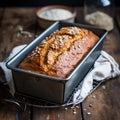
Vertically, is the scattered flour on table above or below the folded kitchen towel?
above

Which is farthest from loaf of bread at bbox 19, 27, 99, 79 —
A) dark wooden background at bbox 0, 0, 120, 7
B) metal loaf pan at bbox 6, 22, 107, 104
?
dark wooden background at bbox 0, 0, 120, 7

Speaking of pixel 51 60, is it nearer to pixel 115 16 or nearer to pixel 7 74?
pixel 7 74

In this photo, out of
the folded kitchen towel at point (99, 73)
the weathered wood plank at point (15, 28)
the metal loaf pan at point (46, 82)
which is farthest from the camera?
the weathered wood plank at point (15, 28)

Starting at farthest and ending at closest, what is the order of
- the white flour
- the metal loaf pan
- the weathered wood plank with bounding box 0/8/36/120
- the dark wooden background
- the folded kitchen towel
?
1. the dark wooden background
2. the white flour
3. the weathered wood plank with bounding box 0/8/36/120
4. the folded kitchen towel
5. the metal loaf pan

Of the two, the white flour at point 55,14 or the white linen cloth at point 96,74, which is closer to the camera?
the white linen cloth at point 96,74

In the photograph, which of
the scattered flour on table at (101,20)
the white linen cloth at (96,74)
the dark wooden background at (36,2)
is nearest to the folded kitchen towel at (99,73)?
the white linen cloth at (96,74)

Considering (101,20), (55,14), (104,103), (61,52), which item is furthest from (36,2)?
(104,103)

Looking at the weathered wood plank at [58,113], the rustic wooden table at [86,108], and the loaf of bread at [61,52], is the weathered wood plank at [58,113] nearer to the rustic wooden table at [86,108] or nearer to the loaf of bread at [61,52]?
the rustic wooden table at [86,108]

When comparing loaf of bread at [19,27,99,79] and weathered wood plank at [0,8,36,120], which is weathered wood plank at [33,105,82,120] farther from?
weathered wood plank at [0,8,36,120]

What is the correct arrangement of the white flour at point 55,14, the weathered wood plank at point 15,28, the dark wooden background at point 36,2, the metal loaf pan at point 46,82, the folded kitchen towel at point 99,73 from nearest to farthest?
the metal loaf pan at point 46,82, the folded kitchen towel at point 99,73, the weathered wood plank at point 15,28, the white flour at point 55,14, the dark wooden background at point 36,2
